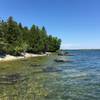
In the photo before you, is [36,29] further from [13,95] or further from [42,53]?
[13,95]

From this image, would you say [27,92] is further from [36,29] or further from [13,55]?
[36,29]

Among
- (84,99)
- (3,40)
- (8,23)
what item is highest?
(8,23)

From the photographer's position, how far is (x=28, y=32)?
129875 millimetres

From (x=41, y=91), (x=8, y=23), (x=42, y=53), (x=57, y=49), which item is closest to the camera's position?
(x=41, y=91)

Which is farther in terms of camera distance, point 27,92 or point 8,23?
point 8,23

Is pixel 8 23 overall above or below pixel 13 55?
above

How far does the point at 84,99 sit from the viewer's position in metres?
23.1

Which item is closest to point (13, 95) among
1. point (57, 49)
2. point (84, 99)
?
point (84, 99)

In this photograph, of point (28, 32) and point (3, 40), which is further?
point (28, 32)

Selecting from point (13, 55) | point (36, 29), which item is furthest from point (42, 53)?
point (13, 55)

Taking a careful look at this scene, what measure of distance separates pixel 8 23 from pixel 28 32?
96.7ft

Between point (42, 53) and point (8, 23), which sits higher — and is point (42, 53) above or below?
below

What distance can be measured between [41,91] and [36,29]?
112377mm

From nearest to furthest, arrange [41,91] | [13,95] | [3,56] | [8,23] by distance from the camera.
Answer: [13,95] < [41,91] < [3,56] < [8,23]
